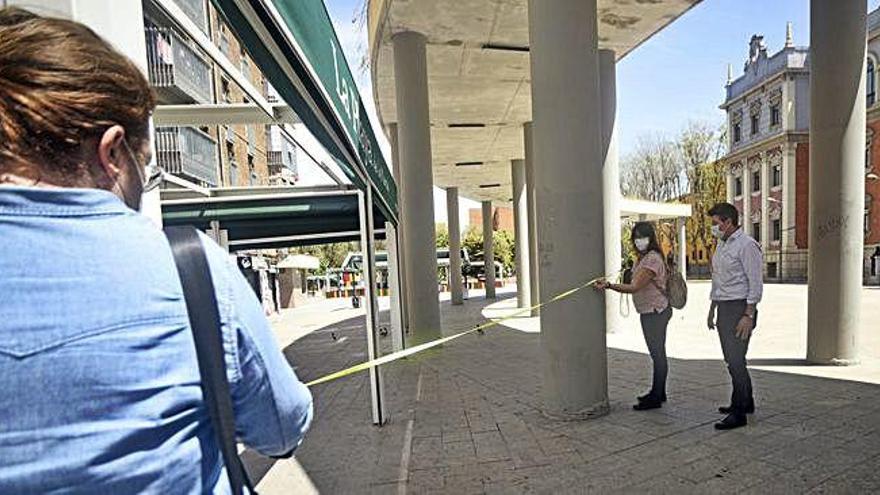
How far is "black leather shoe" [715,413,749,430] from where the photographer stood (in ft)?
15.5

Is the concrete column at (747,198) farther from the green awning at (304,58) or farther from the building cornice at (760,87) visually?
the green awning at (304,58)

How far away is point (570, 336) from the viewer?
5227mm

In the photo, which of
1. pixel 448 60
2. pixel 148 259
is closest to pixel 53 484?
pixel 148 259

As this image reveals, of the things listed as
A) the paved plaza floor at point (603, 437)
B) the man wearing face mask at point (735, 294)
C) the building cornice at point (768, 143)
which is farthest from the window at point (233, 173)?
the building cornice at point (768, 143)

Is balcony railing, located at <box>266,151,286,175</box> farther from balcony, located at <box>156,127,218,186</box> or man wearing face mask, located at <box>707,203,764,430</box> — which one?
man wearing face mask, located at <box>707,203,764,430</box>

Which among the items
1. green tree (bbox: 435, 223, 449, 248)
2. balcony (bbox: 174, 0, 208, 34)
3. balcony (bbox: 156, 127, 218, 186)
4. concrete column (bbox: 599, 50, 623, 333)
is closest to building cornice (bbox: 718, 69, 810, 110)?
green tree (bbox: 435, 223, 449, 248)

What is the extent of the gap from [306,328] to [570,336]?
1368 cm

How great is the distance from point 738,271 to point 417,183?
7.02 meters

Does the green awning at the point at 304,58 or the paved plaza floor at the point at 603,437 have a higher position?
the green awning at the point at 304,58

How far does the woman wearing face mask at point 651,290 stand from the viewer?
5.07 metres

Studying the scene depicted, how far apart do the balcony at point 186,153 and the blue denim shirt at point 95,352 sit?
1097 cm

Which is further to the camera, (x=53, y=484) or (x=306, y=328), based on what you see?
(x=306, y=328)

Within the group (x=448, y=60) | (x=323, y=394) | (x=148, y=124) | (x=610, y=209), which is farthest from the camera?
(x=448, y=60)

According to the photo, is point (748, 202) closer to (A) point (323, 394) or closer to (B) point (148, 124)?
(A) point (323, 394)
